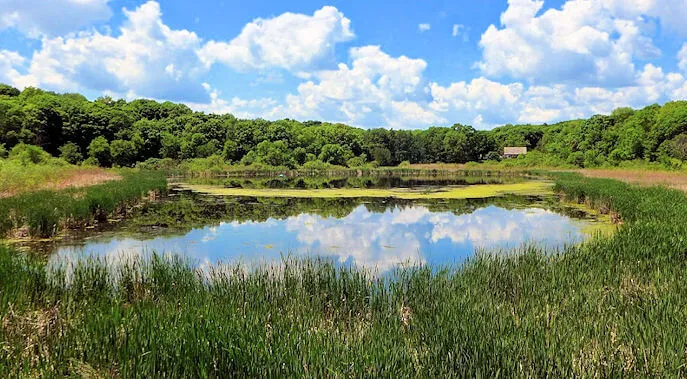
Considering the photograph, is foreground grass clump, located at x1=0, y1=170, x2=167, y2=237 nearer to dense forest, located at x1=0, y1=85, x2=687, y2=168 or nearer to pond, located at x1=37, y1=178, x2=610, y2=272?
pond, located at x1=37, y1=178, x2=610, y2=272

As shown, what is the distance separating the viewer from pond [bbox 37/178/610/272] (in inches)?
400

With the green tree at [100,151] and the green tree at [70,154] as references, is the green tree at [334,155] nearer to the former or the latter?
the green tree at [100,151]

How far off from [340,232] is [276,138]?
64.6 meters

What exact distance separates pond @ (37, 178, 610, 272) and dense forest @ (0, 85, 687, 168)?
86.6 feet

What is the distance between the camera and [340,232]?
43.8 feet

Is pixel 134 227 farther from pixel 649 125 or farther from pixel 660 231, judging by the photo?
pixel 649 125

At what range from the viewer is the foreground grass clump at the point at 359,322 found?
3799 millimetres

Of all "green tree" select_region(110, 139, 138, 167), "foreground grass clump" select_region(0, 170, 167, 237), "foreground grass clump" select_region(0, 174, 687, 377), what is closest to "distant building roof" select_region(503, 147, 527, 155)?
"green tree" select_region(110, 139, 138, 167)

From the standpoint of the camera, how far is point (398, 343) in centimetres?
430

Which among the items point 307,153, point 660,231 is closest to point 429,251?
point 660,231

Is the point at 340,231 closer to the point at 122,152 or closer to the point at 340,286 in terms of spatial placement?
the point at 340,286

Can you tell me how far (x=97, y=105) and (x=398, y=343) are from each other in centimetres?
7192

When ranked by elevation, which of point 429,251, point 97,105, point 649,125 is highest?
point 97,105

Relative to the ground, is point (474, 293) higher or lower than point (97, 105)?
lower
